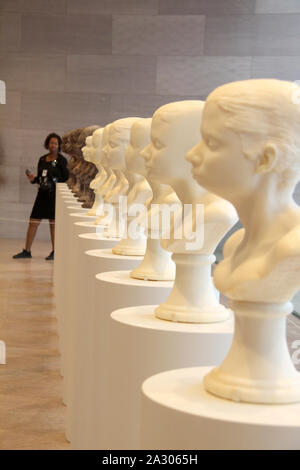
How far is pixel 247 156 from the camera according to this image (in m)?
1.52

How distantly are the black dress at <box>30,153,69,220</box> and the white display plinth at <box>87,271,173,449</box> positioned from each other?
8.19 m

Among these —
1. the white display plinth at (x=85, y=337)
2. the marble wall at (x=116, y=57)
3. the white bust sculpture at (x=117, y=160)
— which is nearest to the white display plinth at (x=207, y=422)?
the white display plinth at (x=85, y=337)

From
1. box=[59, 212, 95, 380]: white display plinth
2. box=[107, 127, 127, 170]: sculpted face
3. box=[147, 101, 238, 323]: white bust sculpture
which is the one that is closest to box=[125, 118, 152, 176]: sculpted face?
box=[107, 127, 127, 170]: sculpted face

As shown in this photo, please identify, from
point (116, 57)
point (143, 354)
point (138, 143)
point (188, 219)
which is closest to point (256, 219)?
point (143, 354)

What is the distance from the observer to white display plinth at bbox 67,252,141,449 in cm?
316

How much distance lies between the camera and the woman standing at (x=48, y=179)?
1075cm

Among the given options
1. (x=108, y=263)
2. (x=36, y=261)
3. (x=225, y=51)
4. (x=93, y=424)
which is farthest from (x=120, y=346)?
(x=225, y=51)

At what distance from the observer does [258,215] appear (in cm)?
159

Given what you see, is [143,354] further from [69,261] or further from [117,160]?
[69,261]

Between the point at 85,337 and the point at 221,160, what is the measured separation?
6.50ft

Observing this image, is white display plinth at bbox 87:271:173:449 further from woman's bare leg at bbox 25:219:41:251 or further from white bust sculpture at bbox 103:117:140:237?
woman's bare leg at bbox 25:219:41:251

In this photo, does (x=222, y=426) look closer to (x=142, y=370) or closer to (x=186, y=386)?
(x=186, y=386)

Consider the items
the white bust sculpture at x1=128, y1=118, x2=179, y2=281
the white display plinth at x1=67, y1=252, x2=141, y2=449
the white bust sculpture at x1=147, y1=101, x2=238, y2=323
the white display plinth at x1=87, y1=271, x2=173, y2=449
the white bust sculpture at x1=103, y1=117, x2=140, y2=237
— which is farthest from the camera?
the white bust sculpture at x1=103, y1=117, x2=140, y2=237
